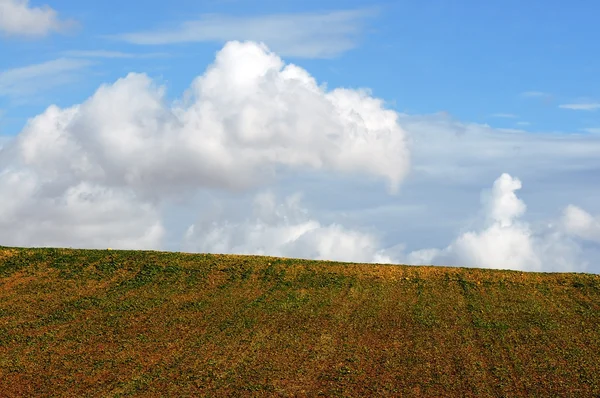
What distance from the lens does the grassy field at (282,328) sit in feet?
133

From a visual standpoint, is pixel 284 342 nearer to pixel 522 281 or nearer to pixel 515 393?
pixel 515 393

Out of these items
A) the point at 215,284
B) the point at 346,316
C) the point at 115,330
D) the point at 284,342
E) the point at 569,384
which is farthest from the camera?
the point at 215,284

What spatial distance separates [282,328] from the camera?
5112cm

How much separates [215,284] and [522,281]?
27925mm

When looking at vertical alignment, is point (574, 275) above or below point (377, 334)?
above

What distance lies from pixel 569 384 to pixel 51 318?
36.9 meters

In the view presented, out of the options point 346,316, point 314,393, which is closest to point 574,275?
point 346,316

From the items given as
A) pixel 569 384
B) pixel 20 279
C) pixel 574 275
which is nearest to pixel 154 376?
pixel 569 384

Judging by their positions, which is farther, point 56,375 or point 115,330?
point 115,330

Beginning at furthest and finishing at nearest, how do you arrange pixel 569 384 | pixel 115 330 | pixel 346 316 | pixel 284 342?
1. pixel 346 316
2. pixel 115 330
3. pixel 284 342
4. pixel 569 384

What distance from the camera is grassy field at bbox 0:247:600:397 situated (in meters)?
40.7

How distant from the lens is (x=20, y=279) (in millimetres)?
65688

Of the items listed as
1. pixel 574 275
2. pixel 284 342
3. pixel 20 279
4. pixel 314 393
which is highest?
pixel 574 275

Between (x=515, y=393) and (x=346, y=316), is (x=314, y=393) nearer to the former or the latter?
→ (x=515, y=393)
